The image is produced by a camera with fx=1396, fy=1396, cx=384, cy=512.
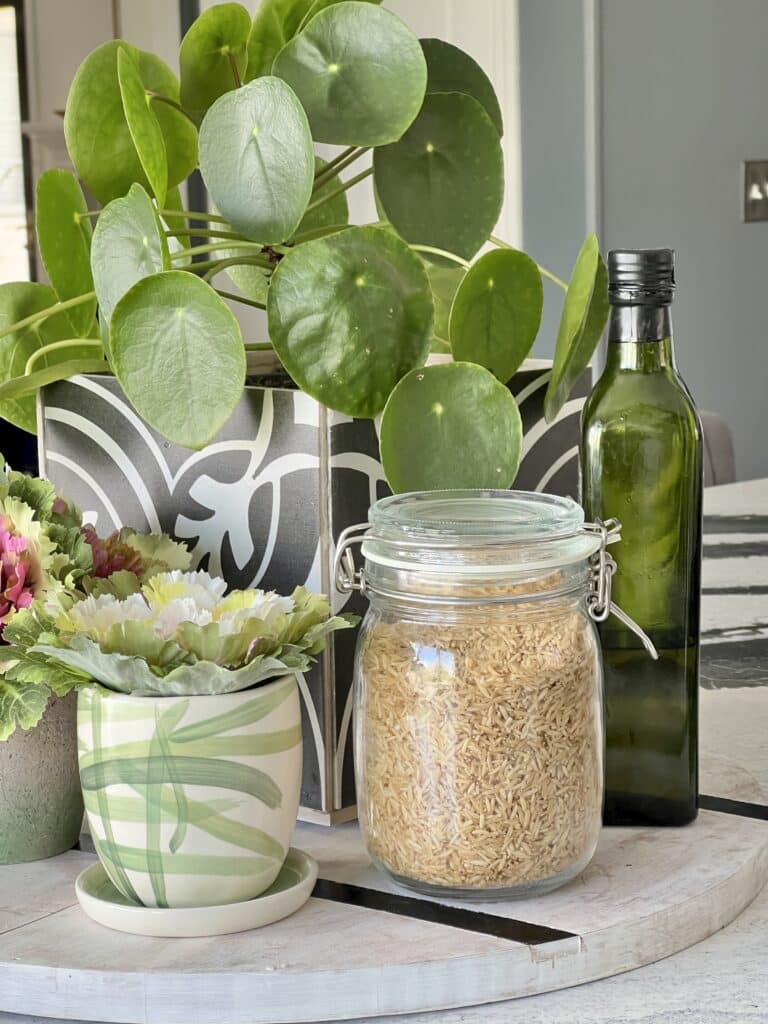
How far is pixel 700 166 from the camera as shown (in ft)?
11.9

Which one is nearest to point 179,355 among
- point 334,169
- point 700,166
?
point 334,169

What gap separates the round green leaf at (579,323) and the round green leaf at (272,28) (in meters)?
0.20

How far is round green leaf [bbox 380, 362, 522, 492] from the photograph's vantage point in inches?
26.2

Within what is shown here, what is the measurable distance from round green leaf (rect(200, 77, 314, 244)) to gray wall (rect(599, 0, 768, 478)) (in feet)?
9.67

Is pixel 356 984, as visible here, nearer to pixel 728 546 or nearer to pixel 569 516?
pixel 569 516

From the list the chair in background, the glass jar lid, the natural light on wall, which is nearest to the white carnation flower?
the glass jar lid

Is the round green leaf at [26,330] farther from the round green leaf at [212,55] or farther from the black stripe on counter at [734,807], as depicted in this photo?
the black stripe on counter at [734,807]

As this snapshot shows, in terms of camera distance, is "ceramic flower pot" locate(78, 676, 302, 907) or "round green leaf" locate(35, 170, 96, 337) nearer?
"ceramic flower pot" locate(78, 676, 302, 907)

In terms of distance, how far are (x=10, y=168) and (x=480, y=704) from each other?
3.50m

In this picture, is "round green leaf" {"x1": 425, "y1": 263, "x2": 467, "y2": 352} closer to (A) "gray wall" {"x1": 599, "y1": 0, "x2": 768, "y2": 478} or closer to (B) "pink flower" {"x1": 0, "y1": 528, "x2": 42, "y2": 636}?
(B) "pink flower" {"x1": 0, "y1": 528, "x2": 42, "y2": 636}

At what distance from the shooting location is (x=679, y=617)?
2.27 feet

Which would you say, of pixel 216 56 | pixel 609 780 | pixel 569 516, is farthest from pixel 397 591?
pixel 216 56

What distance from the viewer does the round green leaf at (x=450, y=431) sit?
666mm

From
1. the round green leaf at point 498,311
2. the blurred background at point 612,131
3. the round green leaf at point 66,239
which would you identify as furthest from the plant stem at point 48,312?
the blurred background at point 612,131
